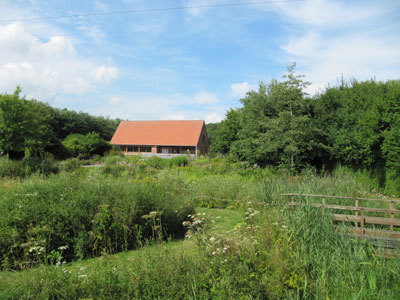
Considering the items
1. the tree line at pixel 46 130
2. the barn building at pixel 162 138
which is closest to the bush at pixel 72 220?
the tree line at pixel 46 130

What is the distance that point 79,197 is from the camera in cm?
552

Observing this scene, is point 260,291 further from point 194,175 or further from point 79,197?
point 194,175

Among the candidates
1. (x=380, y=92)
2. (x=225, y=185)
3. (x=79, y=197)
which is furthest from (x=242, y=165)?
(x=79, y=197)

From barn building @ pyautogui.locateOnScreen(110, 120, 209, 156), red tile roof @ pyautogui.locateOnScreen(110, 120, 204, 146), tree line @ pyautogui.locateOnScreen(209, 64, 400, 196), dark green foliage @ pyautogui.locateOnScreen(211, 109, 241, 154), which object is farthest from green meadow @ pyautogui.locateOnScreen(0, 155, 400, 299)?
red tile roof @ pyautogui.locateOnScreen(110, 120, 204, 146)

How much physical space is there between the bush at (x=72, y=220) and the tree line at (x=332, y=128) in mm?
9722

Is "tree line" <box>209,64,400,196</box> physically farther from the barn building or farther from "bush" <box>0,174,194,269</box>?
the barn building

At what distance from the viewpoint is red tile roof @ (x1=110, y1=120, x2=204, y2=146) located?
117ft

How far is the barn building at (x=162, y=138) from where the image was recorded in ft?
116

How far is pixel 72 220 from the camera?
518 cm

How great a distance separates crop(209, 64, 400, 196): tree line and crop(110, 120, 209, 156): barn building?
59.8ft

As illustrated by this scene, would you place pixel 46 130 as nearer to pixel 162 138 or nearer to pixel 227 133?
pixel 162 138

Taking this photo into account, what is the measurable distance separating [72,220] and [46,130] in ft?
80.1

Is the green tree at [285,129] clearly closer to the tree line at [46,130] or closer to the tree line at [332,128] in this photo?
the tree line at [332,128]

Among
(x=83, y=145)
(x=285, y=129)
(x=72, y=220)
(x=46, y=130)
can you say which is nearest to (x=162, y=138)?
(x=83, y=145)
